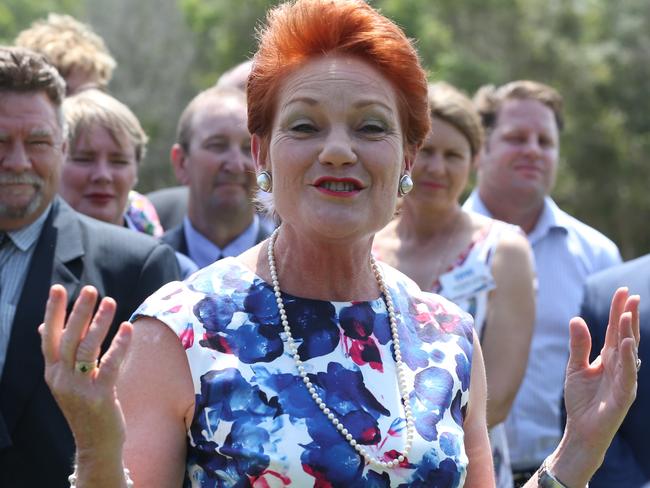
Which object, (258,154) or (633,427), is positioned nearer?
(258,154)

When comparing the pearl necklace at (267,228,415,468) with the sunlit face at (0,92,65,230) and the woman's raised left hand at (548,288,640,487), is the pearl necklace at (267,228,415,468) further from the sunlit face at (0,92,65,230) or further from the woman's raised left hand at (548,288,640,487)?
the sunlit face at (0,92,65,230)

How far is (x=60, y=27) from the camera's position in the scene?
7098 mm

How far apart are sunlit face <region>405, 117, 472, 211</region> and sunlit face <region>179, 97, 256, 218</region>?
93 centimetres

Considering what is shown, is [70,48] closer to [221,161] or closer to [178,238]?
[221,161]

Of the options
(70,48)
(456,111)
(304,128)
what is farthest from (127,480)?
(70,48)

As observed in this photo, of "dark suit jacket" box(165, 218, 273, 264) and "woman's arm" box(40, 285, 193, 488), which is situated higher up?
"woman's arm" box(40, 285, 193, 488)

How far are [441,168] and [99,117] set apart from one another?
64.0 inches

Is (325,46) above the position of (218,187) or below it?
above

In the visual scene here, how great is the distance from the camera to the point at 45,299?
4.56 m

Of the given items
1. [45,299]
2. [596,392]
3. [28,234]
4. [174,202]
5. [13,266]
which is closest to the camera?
[596,392]

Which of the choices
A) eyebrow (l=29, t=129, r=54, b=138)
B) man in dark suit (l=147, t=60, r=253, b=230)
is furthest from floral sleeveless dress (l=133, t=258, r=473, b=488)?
man in dark suit (l=147, t=60, r=253, b=230)

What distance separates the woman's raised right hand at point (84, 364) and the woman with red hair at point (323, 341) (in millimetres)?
41

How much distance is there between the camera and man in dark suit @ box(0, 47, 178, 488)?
171 inches

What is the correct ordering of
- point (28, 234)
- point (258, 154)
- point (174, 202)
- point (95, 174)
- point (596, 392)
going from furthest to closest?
point (174, 202) → point (95, 174) → point (28, 234) → point (258, 154) → point (596, 392)
